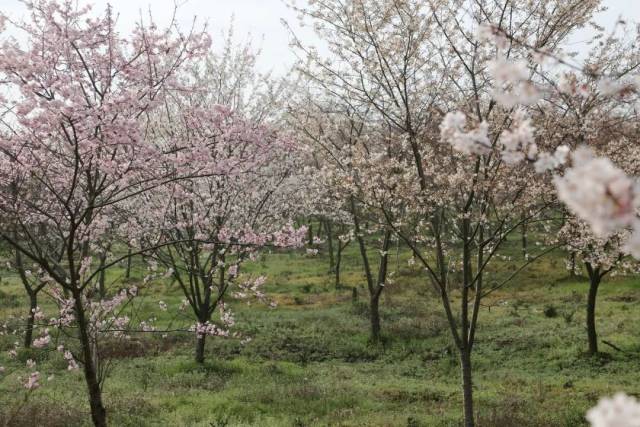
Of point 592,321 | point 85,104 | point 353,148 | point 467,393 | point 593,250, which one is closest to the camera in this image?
point 85,104

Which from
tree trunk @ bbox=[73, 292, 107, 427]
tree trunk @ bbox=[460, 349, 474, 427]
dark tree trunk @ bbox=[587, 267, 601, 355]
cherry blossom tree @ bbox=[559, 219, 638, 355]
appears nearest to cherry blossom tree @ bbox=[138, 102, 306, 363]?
tree trunk @ bbox=[73, 292, 107, 427]

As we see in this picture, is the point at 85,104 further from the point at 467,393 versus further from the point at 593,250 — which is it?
the point at 593,250

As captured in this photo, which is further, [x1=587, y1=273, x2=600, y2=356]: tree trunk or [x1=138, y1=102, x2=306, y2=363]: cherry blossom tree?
[x1=587, y1=273, x2=600, y2=356]: tree trunk

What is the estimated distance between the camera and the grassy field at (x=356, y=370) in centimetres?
1135

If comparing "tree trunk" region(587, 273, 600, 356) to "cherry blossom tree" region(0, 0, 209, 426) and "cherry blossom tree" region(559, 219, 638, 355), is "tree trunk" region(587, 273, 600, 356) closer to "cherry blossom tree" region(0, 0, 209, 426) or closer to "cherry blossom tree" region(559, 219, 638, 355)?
"cherry blossom tree" region(559, 219, 638, 355)

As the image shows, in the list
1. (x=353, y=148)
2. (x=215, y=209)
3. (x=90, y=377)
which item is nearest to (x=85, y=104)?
(x=90, y=377)

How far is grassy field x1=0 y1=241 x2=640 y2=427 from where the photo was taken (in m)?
11.4

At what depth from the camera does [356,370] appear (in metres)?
16.2

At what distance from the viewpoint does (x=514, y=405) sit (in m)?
11.8

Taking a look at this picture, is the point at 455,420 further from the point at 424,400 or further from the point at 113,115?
the point at 113,115

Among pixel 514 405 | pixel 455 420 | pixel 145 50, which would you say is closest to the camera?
pixel 145 50

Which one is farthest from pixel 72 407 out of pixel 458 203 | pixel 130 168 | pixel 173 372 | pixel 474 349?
pixel 474 349

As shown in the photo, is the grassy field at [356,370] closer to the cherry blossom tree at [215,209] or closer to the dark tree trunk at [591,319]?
the dark tree trunk at [591,319]

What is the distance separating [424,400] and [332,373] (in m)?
3.35
